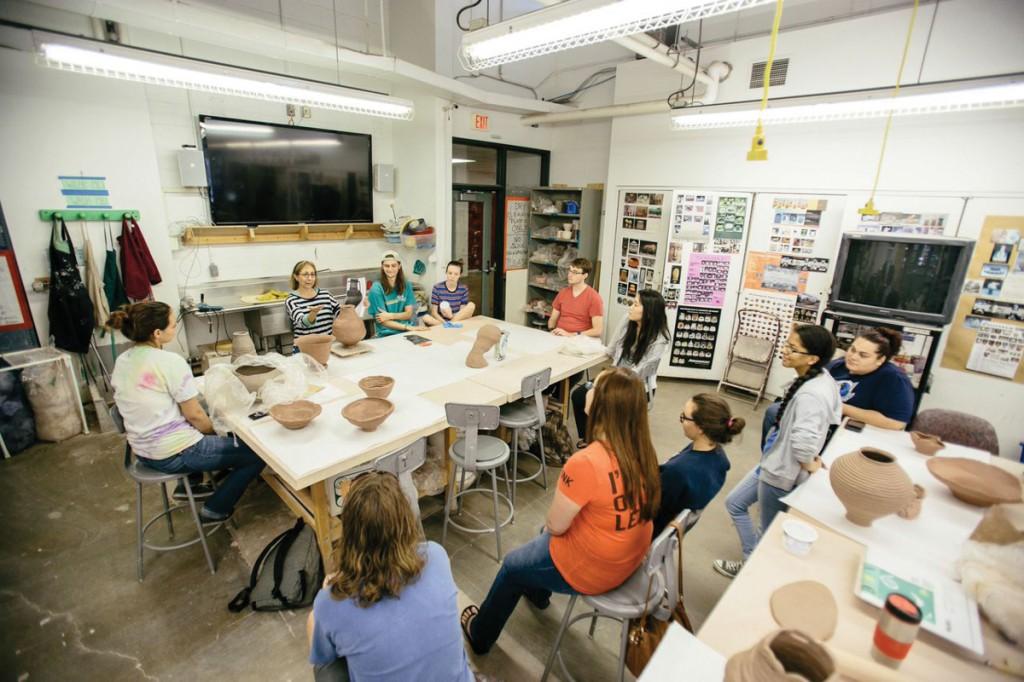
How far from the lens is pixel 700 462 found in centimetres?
183

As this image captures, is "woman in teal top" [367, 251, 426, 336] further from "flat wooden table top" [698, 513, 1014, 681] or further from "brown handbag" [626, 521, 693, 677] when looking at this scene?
"flat wooden table top" [698, 513, 1014, 681]

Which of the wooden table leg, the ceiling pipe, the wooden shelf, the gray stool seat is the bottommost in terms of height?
the wooden table leg

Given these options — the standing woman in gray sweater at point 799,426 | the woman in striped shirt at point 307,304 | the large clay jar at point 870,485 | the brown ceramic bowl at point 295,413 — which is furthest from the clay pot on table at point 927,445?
the woman in striped shirt at point 307,304

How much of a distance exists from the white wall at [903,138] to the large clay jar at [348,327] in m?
3.94

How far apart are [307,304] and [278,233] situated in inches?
74.0

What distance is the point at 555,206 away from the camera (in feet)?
21.7

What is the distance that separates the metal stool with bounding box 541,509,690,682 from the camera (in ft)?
5.10

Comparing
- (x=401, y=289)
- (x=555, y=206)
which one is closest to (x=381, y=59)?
(x=401, y=289)

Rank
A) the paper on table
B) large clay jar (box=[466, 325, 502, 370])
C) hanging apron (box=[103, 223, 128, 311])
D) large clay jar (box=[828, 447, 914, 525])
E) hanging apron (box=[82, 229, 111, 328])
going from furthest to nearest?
hanging apron (box=[103, 223, 128, 311])
hanging apron (box=[82, 229, 111, 328])
large clay jar (box=[466, 325, 502, 370])
large clay jar (box=[828, 447, 914, 525])
the paper on table

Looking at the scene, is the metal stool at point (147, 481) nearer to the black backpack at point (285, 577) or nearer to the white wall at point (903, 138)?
the black backpack at point (285, 577)

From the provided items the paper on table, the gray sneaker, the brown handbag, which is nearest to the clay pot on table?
the gray sneaker

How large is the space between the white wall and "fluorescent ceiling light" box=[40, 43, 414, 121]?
134 inches

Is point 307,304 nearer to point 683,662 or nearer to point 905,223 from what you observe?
point 683,662

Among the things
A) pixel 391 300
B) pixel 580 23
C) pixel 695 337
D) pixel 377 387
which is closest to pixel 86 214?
pixel 391 300
